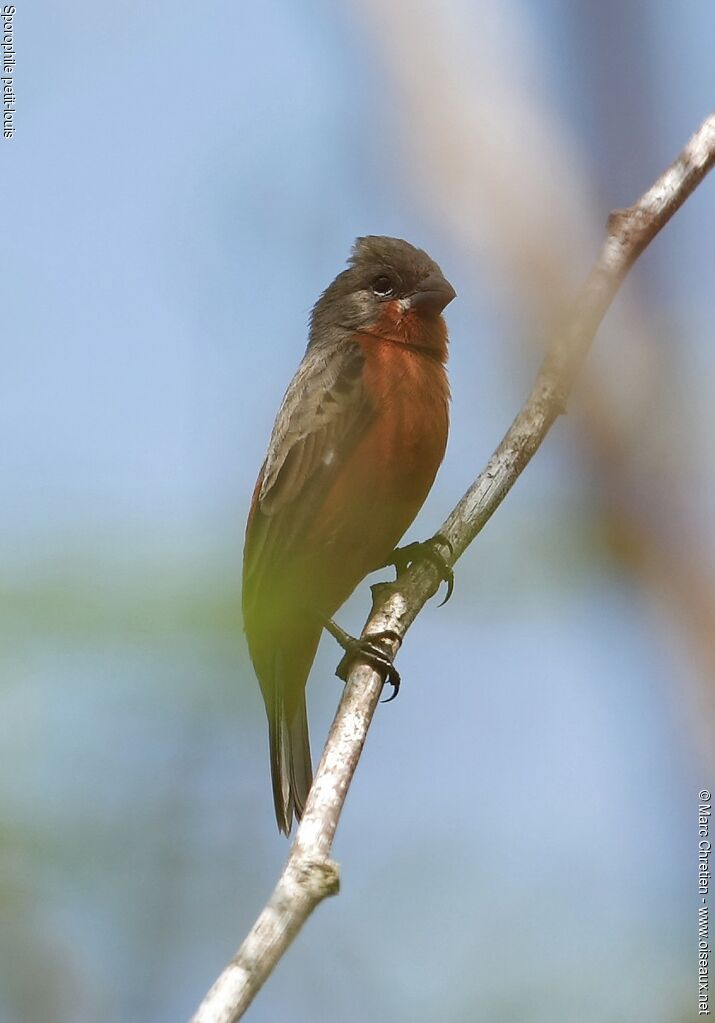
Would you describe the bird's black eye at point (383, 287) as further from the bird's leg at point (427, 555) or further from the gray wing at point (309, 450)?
the bird's leg at point (427, 555)

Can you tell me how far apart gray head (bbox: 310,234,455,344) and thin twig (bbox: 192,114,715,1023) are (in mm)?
1813

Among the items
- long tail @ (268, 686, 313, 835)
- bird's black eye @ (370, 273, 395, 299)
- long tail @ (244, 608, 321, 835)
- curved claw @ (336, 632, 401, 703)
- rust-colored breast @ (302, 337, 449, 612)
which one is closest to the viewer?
curved claw @ (336, 632, 401, 703)

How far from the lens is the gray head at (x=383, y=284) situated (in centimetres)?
595

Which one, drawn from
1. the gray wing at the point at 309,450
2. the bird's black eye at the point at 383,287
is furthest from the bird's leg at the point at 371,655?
the bird's black eye at the point at 383,287

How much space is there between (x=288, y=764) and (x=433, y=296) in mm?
2394

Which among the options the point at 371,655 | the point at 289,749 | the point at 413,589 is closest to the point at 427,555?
the point at 413,589

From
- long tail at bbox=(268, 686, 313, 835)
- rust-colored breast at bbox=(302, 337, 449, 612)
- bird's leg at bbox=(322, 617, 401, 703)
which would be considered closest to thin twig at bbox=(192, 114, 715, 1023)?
bird's leg at bbox=(322, 617, 401, 703)

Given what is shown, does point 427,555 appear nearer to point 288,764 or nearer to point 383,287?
point 288,764

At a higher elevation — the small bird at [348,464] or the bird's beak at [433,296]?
the bird's beak at [433,296]

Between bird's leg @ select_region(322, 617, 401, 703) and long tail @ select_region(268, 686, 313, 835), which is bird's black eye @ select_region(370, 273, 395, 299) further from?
bird's leg @ select_region(322, 617, 401, 703)

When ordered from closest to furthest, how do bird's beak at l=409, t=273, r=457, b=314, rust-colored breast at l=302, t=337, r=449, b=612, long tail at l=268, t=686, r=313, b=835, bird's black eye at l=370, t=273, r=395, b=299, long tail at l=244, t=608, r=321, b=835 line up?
1. long tail at l=244, t=608, r=321, b=835
2. long tail at l=268, t=686, r=313, b=835
3. rust-colored breast at l=302, t=337, r=449, b=612
4. bird's beak at l=409, t=273, r=457, b=314
5. bird's black eye at l=370, t=273, r=395, b=299

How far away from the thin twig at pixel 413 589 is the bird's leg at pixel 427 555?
0.04 metres

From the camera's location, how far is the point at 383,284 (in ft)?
20.3

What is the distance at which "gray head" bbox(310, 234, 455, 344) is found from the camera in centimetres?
595
